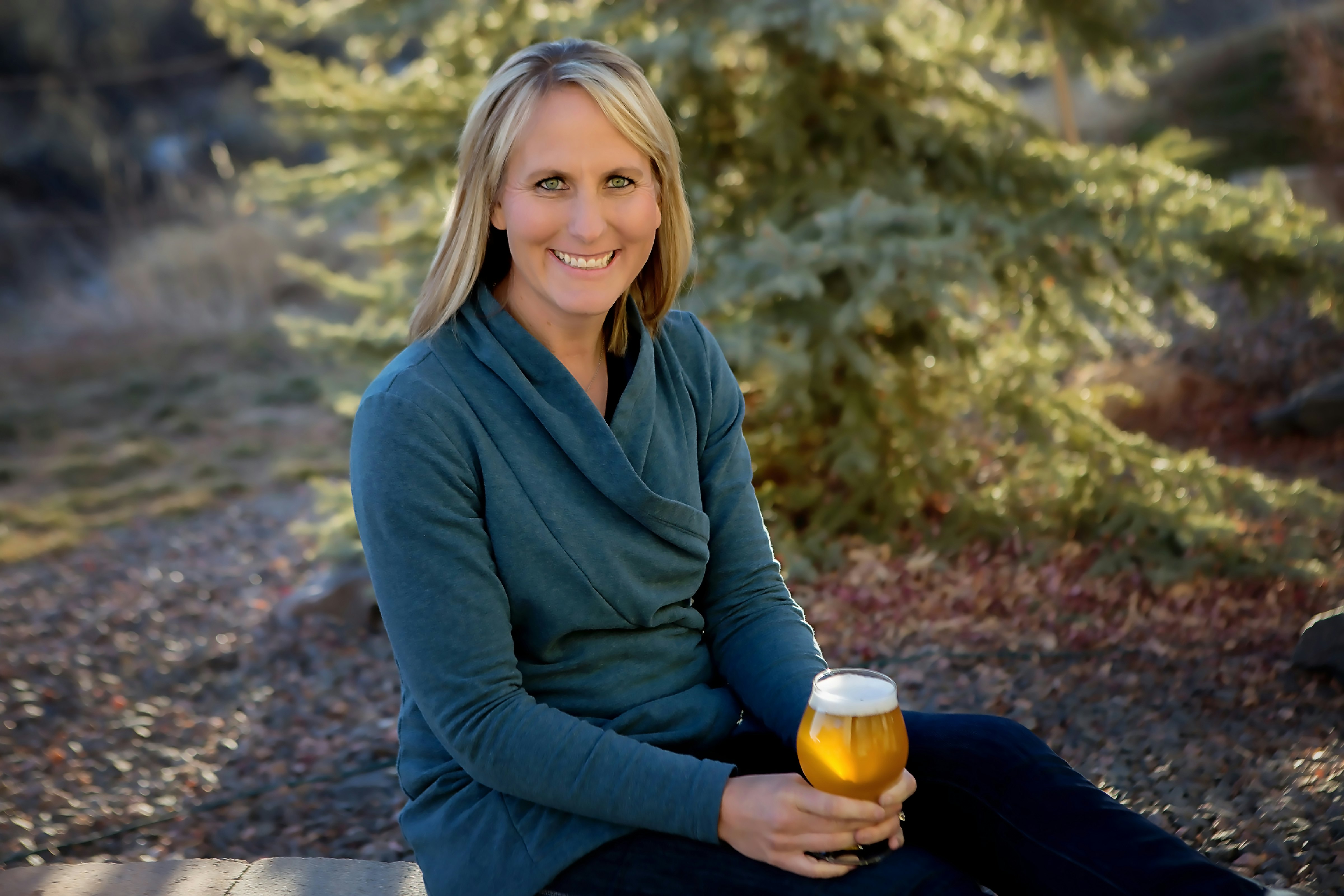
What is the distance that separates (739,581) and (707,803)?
54 centimetres

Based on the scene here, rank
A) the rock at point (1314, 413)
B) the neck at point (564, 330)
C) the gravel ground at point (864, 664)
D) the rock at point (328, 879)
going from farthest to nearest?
A: the rock at point (1314, 413) → the gravel ground at point (864, 664) → the rock at point (328, 879) → the neck at point (564, 330)

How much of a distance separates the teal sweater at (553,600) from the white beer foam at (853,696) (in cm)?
18

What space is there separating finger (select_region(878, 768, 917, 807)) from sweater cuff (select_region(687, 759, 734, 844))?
215 millimetres

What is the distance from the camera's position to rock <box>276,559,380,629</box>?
489 cm

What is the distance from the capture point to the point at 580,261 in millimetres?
1891

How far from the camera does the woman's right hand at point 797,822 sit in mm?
1567

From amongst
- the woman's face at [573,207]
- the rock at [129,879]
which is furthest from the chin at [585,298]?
the rock at [129,879]

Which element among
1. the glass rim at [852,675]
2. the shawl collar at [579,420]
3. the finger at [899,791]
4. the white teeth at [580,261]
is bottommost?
the finger at [899,791]

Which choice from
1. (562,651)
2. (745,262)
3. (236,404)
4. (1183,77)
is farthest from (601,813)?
(1183,77)

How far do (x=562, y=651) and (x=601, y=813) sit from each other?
278 mm

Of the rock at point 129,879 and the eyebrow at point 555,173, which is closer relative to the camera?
the eyebrow at point 555,173

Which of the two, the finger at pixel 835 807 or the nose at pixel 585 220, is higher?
the nose at pixel 585 220

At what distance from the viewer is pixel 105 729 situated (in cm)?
407

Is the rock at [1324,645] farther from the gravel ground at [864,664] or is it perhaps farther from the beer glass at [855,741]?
the beer glass at [855,741]
